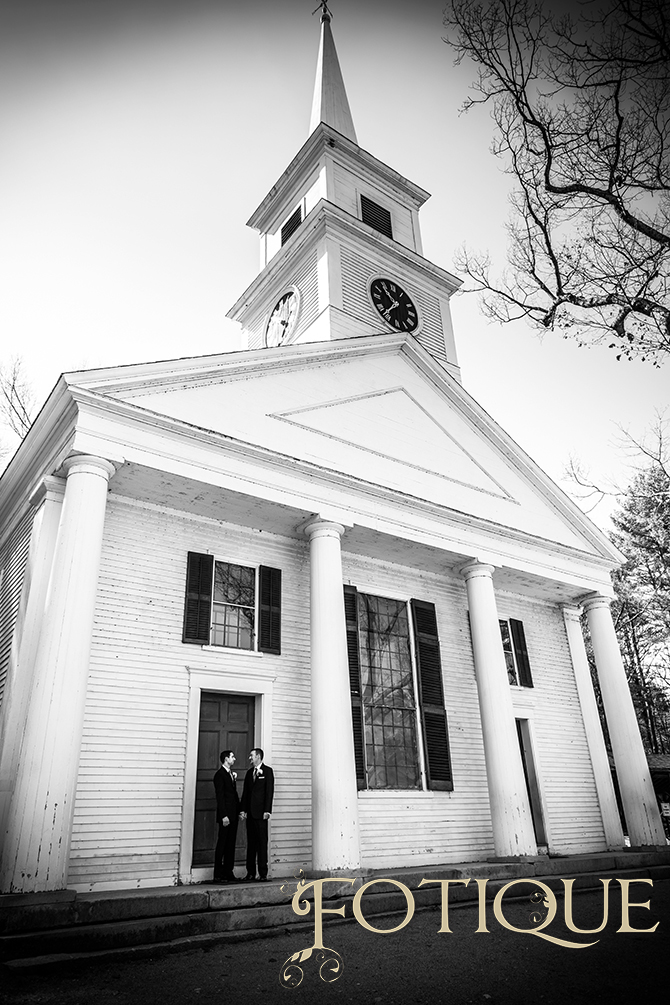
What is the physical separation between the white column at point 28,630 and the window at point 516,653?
29.2ft

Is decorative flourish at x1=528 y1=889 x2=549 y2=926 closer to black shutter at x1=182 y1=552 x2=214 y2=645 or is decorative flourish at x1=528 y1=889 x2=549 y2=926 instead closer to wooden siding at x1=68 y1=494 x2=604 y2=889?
wooden siding at x1=68 y1=494 x2=604 y2=889

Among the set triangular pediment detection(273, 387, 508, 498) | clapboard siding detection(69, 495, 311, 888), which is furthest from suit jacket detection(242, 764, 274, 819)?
triangular pediment detection(273, 387, 508, 498)

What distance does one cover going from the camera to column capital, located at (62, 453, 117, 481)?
835 cm

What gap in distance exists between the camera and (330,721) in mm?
9156

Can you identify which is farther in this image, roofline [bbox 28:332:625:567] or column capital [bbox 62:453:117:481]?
roofline [bbox 28:332:625:567]

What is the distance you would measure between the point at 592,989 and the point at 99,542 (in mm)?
6501

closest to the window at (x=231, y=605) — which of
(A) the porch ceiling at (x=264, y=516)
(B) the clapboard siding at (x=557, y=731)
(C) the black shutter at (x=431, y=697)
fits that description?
(A) the porch ceiling at (x=264, y=516)

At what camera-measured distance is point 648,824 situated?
12.5 meters

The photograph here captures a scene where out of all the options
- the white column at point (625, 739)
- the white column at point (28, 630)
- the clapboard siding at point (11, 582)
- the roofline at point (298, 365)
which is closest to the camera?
the white column at point (28, 630)

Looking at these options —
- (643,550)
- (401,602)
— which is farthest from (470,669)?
(643,550)

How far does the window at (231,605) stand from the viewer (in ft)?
32.3

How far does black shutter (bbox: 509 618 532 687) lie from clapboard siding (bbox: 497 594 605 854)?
→ 0.54 feet

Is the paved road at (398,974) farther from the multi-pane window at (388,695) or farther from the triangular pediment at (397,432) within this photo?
the triangular pediment at (397,432)

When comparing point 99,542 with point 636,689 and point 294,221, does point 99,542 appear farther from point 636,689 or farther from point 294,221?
point 636,689
